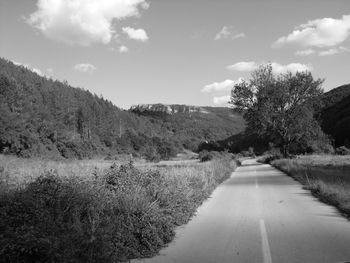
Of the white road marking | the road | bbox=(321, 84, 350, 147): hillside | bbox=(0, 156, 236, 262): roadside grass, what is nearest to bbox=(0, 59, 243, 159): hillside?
bbox=(321, 84, 350, 147): hillside

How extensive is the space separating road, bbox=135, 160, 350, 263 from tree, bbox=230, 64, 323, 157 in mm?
38777

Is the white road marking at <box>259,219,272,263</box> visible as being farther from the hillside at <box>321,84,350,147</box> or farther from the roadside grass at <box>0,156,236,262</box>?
the hillside at <box>321,84,350,147</box>

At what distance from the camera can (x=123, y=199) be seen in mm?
9352

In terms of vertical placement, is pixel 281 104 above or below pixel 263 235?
above

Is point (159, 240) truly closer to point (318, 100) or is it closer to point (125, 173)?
point (125, 173)

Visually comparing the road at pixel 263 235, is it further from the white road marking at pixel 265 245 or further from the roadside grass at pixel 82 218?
the roadside grass at pixel 82 218

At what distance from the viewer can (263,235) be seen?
9469 millimetres

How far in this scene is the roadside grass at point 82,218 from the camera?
6523mm

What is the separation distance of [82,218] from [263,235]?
4309mm

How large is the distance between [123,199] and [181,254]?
6.97 feet

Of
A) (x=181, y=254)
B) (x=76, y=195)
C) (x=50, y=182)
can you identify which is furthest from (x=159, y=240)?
(x=50, y=182)

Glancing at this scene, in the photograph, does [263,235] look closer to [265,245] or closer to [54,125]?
[265,245]

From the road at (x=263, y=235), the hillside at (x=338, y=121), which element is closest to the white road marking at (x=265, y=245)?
the road at (x=263, y=235)

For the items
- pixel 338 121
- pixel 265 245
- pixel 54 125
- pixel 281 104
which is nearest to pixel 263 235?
pixel 265 245
